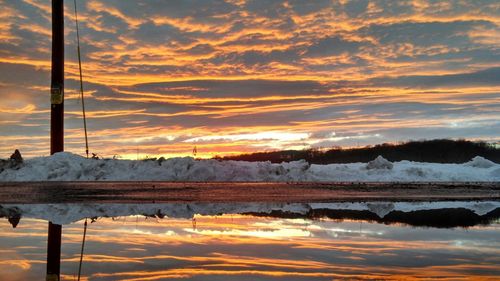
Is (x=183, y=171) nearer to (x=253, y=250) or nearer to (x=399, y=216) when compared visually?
(x=399, y=216)

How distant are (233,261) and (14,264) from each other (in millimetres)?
2032

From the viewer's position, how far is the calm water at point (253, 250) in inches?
173

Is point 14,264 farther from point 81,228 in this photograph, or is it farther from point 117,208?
point 117,208

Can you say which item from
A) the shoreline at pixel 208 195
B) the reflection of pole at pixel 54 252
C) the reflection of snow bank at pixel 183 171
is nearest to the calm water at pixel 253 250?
the reflection of pole at pixel 54 252

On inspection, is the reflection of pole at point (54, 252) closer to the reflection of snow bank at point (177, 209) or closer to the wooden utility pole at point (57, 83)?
the reflection of snow bank at point (177, 209)

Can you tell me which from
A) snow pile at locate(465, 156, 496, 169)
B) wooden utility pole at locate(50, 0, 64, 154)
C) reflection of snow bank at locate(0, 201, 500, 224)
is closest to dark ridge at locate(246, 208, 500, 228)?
reflection of snow bank at locate(0, 201, 500, 224)

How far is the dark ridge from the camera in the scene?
8650 mm

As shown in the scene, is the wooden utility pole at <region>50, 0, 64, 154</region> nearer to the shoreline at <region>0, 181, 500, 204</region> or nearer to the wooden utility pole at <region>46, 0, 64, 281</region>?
the wooden utility pole at <region>46, 0, 64, 281</region>

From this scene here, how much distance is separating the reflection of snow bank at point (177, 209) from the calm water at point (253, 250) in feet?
3.67

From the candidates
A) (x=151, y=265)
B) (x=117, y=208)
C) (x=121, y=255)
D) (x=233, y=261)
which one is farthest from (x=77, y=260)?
(x=117, y=208)

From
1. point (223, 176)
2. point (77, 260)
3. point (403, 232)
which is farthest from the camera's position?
point (223, 176)

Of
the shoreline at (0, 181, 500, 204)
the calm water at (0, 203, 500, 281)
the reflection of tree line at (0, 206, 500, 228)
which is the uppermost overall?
the shoreline at (0, 181, 500, 204)

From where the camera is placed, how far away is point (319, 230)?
7359mm

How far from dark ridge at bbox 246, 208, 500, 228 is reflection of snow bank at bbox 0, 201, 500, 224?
0.86ft
